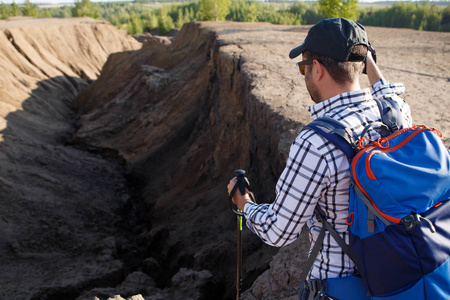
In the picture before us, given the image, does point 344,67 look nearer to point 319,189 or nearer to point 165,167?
point 319,189

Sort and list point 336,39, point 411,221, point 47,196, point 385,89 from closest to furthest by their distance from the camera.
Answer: point 411,221 → point 336,39 → point 385,89 → point 47,196

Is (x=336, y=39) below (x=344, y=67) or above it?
above

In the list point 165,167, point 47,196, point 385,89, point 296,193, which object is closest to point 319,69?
point 296,193

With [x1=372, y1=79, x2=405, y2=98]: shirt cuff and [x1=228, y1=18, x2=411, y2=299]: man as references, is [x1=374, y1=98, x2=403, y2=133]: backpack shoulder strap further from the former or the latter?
[x1=372, y1=79, x2=405, y2=98]: shirt cuff

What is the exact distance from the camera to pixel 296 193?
1724 millimetres

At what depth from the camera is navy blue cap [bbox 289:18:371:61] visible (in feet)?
5.85

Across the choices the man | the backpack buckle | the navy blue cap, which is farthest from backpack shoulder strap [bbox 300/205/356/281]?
the navy blue cap

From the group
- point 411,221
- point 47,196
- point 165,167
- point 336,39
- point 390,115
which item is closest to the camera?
point 411,221

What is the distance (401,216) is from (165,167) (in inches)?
401

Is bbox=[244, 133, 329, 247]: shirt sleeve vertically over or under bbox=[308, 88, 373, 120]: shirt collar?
under

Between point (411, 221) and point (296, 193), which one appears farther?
point (296, 193)

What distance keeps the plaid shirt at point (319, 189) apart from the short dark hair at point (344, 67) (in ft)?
0.26

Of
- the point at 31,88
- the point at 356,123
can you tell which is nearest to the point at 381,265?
the point at 356,123

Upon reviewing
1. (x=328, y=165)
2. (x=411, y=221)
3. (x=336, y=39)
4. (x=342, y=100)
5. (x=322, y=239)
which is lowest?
(x=322, y=239)
